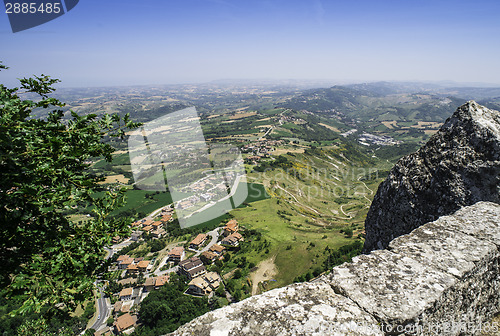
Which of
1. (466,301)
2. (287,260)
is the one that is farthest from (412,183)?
(287,260)

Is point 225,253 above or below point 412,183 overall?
below

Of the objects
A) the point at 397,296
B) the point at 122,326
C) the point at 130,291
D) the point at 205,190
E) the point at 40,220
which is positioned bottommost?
the point at 130,291

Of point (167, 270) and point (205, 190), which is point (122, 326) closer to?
point (167, 270)

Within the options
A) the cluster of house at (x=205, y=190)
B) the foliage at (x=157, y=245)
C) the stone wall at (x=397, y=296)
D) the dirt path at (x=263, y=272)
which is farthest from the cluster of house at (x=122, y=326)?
the stone wall at (x=397, y=296)

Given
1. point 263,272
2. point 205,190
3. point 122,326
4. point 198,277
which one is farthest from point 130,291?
point 205,190

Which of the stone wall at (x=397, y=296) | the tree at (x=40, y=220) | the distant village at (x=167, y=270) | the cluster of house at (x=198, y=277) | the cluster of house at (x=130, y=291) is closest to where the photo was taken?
the stone wall at (x=397, y=296)

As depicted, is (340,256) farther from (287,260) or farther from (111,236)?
(111,236)

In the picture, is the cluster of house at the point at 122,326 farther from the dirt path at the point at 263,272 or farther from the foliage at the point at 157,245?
the dirt path at the point at 263,272
